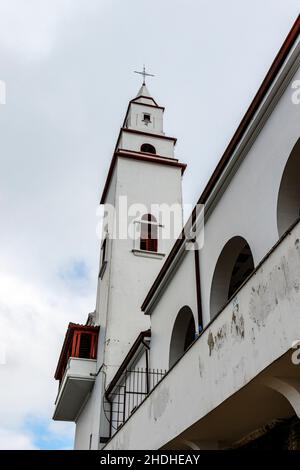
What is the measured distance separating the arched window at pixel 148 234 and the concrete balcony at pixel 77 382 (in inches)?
187

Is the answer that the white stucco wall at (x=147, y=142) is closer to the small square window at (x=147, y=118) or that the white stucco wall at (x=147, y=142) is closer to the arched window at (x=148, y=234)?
the small square window at (x=147, y=118)

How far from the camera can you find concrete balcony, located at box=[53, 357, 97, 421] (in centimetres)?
1792

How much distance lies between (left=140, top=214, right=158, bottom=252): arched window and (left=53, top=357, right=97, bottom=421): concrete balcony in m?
4.75

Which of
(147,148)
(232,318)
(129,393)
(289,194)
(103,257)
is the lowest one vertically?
(232,318)

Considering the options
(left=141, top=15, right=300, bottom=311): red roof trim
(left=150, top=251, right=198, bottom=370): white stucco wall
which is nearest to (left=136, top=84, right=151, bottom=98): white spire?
(left=150, top=251, right=198, bottom=370): white stucco wall

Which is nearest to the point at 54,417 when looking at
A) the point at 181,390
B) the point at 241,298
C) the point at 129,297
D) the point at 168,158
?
the point at 129,297

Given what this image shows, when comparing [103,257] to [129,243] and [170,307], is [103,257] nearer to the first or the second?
[129,243]

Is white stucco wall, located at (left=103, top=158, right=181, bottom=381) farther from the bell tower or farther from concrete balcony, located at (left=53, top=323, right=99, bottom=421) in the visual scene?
concrete balcony, located at (left=53, top=323, right=99, bottom=421)

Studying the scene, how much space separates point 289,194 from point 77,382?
13.1 metres

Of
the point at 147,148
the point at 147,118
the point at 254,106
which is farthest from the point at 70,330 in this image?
the point at 254,106

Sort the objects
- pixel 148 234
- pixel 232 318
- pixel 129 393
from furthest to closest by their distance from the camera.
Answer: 1. pixel 148 234
2. pixel 129 393
3. pixel 232 318

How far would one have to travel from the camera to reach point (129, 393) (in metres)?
12.9

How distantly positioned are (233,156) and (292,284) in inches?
160

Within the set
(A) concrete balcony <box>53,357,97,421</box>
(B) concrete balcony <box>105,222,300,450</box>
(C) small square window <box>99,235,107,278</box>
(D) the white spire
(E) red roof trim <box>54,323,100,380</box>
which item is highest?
(D) the white spire
